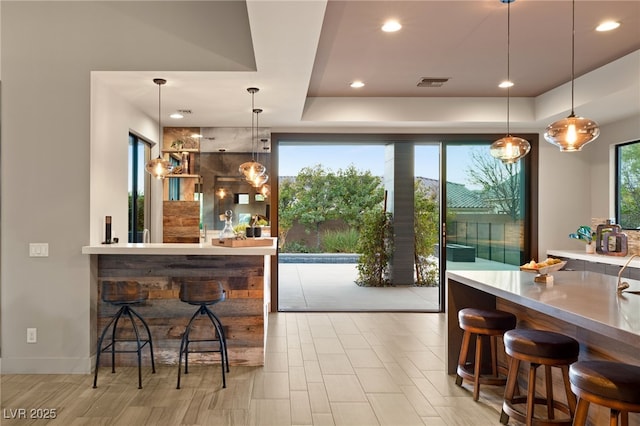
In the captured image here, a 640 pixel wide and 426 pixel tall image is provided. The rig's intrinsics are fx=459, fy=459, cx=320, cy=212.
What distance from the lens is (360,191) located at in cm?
992

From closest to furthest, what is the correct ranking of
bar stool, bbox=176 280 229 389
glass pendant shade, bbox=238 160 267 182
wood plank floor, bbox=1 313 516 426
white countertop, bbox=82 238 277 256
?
1. wood plank floor, bbox=1 313 516 426
2. bar stool, bbox=176 280 229 389
3. white countertop, bbox=82 238 277 256
4. glass pendant shade, bbox=238 160 267 182

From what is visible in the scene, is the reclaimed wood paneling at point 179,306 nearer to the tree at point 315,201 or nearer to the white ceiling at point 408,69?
the white ceiling at point 408,69

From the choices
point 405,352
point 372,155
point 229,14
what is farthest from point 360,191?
point 229,14

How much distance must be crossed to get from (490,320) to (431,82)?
299 centimetres

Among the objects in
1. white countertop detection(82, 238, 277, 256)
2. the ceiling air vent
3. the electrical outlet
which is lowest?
the electrical outlet

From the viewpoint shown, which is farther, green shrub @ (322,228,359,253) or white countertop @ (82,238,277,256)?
green shrub @ (322,228,359,253)

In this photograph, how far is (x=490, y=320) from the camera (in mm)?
3324

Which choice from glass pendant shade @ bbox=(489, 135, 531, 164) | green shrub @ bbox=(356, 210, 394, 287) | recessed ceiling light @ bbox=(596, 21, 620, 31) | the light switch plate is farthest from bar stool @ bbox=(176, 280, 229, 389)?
green shrub @ bbox=(356, 210, 394, 287)

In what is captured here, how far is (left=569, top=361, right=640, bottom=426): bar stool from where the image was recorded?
76.5 inches

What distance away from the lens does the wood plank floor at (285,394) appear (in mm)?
3047

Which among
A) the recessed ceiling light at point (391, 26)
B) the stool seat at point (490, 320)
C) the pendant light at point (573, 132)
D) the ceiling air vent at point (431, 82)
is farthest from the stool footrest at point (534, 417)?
the ceiling air vent at point (431, 82)

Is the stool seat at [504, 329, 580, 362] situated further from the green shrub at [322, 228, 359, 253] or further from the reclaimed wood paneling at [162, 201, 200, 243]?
the green shrub at [322, 228, 359, 253]

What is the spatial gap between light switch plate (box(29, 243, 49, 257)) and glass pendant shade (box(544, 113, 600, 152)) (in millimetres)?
4052

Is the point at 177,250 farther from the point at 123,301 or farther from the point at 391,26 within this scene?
the point at 391,26
